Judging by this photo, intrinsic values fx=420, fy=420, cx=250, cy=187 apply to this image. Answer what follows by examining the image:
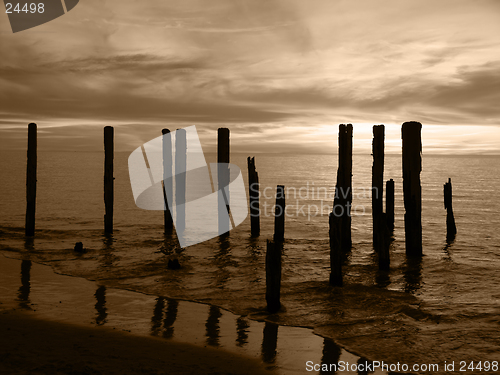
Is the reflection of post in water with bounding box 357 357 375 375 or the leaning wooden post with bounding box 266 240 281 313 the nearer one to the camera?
the reflection of post in water with bounding box 357 357 375 375

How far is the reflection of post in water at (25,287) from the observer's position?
7.40 meters

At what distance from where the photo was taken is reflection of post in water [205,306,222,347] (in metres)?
6.00

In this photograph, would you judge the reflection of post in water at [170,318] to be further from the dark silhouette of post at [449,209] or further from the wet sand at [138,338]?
the dark silhouette of post at [449,209]

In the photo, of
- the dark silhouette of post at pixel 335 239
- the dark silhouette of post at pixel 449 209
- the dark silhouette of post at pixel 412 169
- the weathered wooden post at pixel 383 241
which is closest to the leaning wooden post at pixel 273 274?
the dark silhouette of post at pixel 335 239

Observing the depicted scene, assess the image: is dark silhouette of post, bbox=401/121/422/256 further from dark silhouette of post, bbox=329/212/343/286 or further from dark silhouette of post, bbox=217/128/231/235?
dark silhouette of post, bbox=217/128/231/235

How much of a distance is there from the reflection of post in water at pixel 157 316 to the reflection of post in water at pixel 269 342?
5.28 feet

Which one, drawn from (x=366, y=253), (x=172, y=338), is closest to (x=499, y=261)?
(x=366, y=253)

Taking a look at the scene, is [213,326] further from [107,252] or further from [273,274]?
[107,252]

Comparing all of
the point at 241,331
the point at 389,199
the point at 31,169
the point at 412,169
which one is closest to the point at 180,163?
the point at 31,169

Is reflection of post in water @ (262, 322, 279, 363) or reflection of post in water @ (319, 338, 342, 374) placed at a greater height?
reflection of post in water @ (262, 322, 279, 363)

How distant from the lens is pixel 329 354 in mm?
5695

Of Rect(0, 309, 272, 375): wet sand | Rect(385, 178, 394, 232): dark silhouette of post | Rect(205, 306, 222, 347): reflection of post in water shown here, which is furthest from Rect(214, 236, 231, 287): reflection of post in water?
Rect(385, 178, 394, 232): dark silhouette of post

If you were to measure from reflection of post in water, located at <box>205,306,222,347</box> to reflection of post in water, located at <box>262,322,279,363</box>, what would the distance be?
0.68 metres

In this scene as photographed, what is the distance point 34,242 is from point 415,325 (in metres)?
11.8
